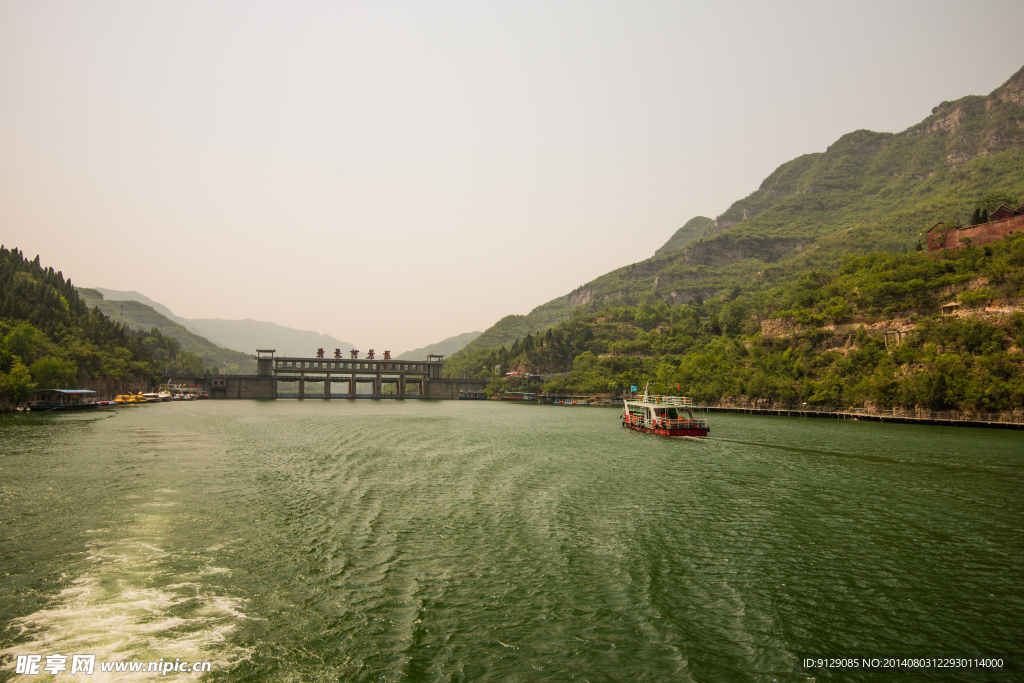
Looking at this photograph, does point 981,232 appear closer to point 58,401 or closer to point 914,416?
point 914,416

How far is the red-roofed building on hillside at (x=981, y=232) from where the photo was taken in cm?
10462

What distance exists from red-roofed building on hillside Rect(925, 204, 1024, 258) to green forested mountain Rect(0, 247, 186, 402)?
185990 mm

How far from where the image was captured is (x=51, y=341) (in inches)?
4569

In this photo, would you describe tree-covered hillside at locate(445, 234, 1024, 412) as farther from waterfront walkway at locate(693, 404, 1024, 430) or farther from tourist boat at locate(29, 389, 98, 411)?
tourist boat at locate(29, 389, 98, 411)

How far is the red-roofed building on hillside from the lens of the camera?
4119 inches

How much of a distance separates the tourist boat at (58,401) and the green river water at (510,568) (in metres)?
65.3

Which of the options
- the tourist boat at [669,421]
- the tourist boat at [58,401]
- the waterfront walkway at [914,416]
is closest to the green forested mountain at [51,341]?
the tourist boat at [58,401]

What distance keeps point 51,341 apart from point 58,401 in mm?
28726

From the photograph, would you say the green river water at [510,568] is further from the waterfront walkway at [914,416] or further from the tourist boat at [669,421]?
the waterfront walkway at [914,416]

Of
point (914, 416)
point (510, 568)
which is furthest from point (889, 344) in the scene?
point (510, 568)

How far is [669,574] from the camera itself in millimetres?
19359

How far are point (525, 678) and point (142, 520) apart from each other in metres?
23.1

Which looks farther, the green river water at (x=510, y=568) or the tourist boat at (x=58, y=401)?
the tourist boat at (x=58, y=401)

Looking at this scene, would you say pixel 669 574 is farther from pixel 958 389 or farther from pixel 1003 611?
pixel 958 389
